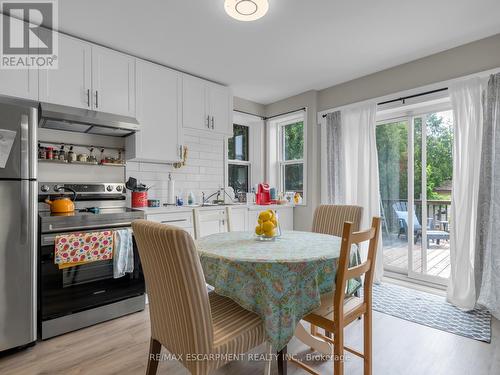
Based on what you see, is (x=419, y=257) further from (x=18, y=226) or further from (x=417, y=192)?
(x=18, y=226)

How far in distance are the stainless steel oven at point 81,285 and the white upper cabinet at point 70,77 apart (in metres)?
0.90

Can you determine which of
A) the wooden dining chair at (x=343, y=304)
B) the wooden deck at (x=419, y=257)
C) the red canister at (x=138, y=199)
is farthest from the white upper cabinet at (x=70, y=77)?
the wooden deck at (x=419, y=257)

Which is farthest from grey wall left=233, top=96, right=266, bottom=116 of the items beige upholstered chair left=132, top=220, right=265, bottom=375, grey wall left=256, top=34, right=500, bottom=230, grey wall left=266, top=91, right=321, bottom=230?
beige upholstered chair left=132, top=220, right=265, bottom=375

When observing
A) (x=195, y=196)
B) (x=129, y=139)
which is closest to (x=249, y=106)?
(x=195, y=196)

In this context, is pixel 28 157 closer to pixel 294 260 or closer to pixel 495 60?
pixel 294 260

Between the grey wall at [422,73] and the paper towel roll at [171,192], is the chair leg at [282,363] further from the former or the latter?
the grey wall at [422,73]

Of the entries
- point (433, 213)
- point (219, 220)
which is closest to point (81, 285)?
point (219, 220)

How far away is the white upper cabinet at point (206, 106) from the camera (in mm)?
3350

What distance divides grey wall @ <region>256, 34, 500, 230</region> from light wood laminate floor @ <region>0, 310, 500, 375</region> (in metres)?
1.98

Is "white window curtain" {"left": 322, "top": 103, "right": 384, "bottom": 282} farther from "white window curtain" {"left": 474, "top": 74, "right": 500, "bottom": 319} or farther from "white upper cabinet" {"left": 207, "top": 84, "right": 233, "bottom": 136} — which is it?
"white upper cabinet" {"left": 207, "top": 84, "right": 233, "bottom": 136}

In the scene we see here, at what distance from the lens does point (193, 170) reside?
3723 mm

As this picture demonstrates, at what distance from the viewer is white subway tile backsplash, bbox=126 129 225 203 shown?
10.9 feet

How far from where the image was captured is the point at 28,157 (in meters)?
1.96

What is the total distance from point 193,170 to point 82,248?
1.76 m
